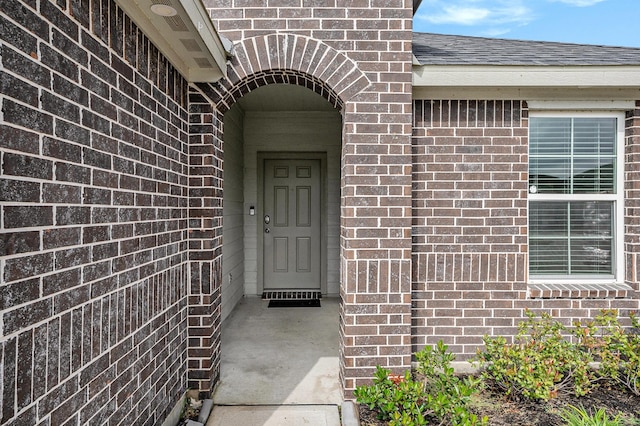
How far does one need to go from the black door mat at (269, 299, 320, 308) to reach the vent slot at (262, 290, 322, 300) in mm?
129

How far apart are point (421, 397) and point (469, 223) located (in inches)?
54.7

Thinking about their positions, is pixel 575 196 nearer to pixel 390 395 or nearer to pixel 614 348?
pixel 614 348

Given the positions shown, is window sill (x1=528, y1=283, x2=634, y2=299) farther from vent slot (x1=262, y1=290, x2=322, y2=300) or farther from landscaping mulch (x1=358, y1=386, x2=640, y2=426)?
vent slot (x1=262, y1=290, x2=322, y2=300)

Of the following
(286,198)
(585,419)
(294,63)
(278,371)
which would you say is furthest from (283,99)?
(585,419)

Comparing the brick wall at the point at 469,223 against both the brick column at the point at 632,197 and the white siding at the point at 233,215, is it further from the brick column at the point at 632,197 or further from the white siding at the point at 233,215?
the white siding at the point at 233,215

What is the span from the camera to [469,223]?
3057 millimetres

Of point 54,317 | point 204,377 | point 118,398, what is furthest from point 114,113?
point 204,377

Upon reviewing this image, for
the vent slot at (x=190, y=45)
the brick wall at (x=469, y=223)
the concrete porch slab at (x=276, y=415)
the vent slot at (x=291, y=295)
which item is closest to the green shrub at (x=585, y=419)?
the brick wall at (x=469, y=223)

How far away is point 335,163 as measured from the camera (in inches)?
224

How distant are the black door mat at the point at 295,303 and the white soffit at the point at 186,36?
340 centimetres

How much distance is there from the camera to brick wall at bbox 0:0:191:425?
1244 mm

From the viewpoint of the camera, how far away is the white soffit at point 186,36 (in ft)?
6.26

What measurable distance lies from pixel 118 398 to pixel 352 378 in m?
1.57

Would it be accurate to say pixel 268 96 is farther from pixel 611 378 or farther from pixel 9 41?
pixel 611 378
